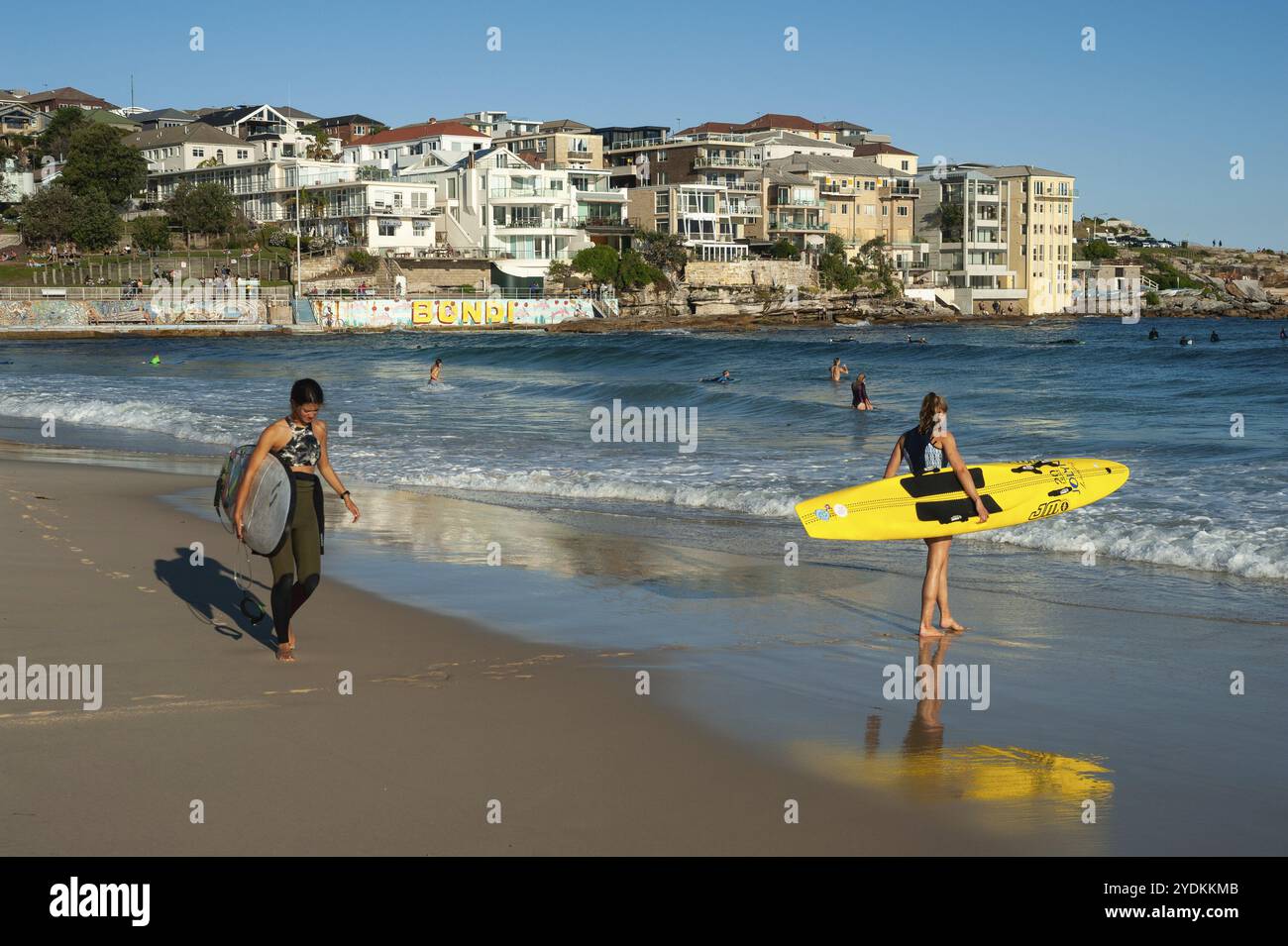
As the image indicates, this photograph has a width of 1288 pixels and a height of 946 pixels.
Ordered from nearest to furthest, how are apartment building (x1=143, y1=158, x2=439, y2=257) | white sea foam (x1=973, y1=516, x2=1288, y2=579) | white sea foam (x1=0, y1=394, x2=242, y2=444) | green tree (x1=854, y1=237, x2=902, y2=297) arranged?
white sea foam (x1=973, y1=516, x2=1288, y2=579), white sea foam (x1=0, y1=394, x2=242, y2=444), apartment building (x1=143, y1=158, x2=439, y2=257), green tree (x1=854, y1=237, x2=902, y2=297)

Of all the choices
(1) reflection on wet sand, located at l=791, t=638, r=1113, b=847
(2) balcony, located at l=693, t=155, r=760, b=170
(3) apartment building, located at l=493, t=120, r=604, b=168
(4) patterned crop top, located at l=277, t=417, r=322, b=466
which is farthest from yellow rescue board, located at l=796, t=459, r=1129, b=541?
(3) apartment building, located at l=493, t=120, r=604, b=168

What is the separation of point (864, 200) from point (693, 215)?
2205cm

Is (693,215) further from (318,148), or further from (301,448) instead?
(301,448)

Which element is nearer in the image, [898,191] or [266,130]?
[266,130]

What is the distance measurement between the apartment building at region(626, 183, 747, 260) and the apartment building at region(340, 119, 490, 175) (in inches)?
→ 584

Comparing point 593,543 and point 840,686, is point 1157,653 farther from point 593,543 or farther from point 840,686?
point 593,543

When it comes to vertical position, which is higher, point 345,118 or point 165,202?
point 345,118

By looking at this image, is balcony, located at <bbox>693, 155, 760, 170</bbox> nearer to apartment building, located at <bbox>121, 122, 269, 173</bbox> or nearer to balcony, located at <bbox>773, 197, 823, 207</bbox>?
balcony, located at <bbox>773, 197, 823, 207</bbox>

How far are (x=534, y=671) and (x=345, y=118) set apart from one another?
13647cm

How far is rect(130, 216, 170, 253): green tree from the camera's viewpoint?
88375 mm

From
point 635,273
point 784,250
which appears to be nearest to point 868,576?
point 635,273

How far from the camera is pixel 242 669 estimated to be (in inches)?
283

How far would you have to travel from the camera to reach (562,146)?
11375 cm
